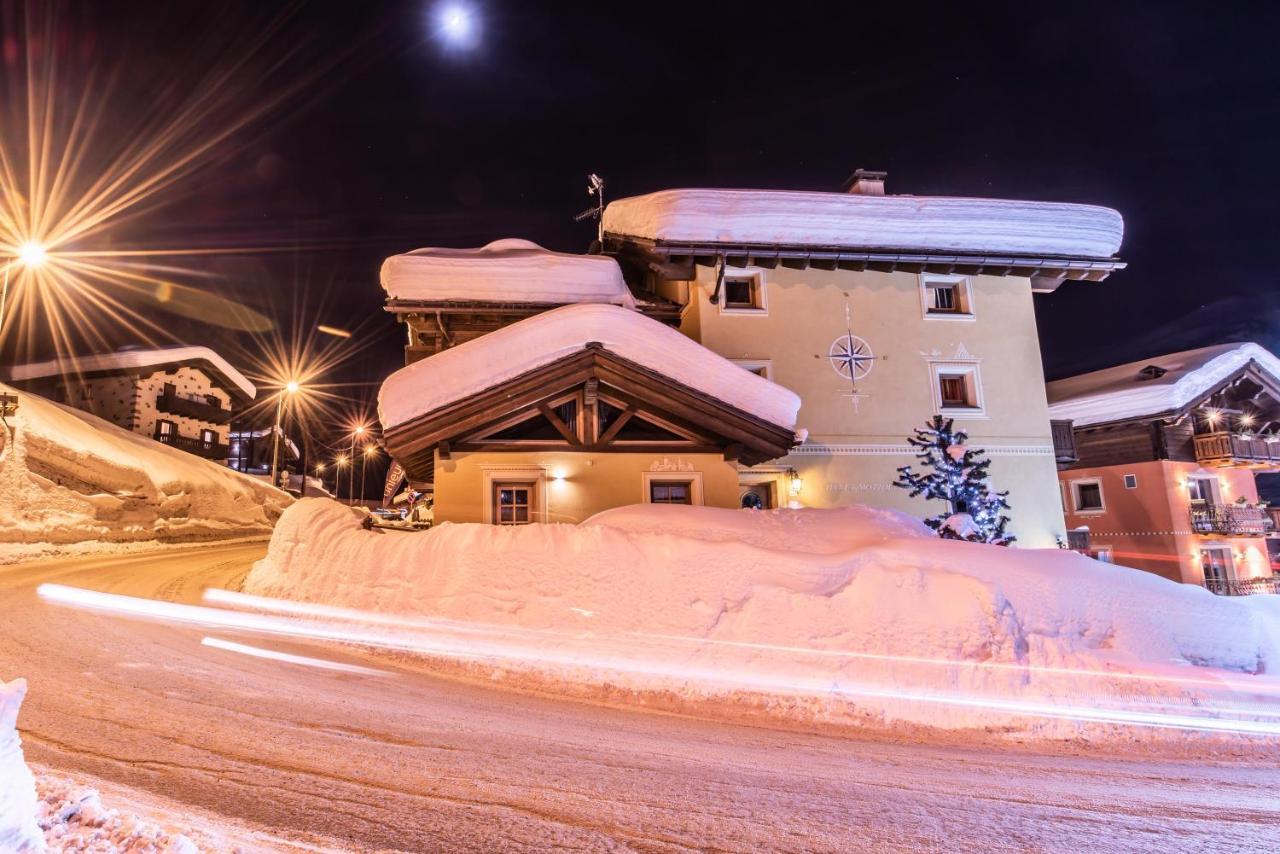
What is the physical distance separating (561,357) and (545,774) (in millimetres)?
8462

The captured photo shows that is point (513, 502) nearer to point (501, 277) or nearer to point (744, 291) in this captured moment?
point (501, 277)

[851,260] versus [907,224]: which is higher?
[907,224]

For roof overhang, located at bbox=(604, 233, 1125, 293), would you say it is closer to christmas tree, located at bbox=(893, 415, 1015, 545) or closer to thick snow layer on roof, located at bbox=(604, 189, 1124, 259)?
thick snow layer on roof, located at bbox=(604, 189, 1124, 259)

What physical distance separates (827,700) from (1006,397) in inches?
590

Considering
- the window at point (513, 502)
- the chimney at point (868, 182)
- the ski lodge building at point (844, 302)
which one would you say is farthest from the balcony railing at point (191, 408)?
the chimney at point (868, 182)

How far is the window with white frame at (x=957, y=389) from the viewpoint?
17.9 metres

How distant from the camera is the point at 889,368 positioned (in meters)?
18.0

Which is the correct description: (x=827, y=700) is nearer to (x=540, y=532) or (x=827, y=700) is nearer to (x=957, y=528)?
(x=540, y=532)

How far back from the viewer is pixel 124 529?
21484 mm

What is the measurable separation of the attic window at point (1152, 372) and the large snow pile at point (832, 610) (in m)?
23.3

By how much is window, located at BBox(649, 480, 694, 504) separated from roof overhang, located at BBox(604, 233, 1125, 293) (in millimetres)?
7205

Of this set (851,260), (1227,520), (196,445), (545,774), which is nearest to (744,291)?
(851,260)

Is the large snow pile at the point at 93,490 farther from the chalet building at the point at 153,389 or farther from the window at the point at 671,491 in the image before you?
the window at the point at 671,491

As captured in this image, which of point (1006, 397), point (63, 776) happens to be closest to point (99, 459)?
point (63, 776)
